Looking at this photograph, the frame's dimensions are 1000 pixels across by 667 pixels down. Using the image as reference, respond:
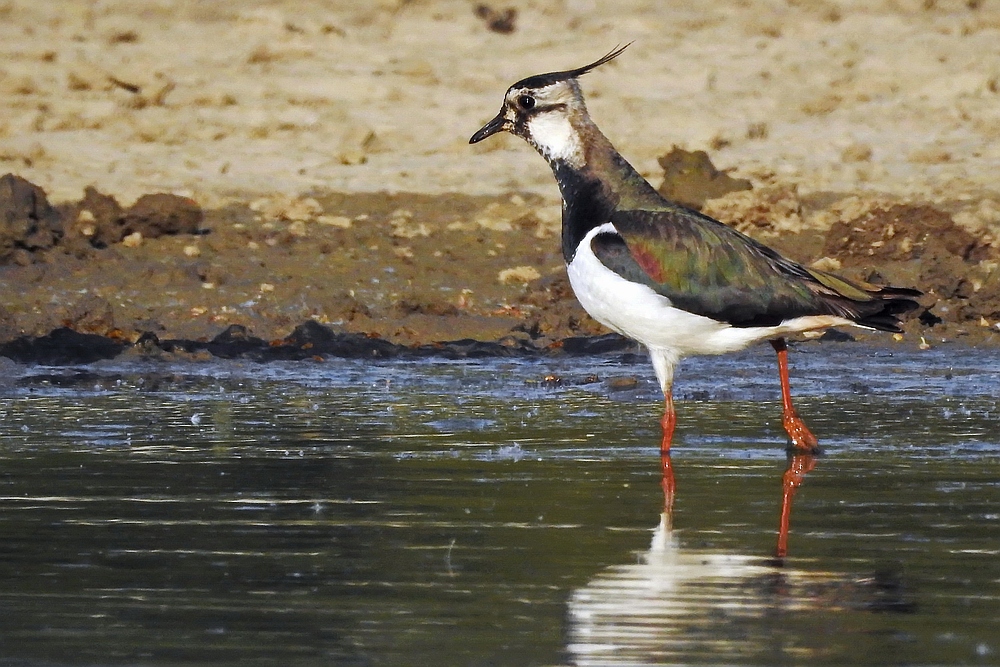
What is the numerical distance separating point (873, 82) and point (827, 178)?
2541 millimetres

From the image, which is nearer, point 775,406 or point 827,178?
point 775,406

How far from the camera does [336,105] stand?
1838 cm

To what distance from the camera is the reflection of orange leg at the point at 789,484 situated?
661 centimetres

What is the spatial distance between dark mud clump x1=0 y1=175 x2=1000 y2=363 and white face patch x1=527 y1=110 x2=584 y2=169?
2730 millimetres

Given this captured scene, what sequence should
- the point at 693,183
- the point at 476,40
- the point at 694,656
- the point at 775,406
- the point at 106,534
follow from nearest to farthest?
1. the point at 694,656
2. the point at 106,534
3. the point at 775,406
4. the point at 693,183
5. the point at 476,40

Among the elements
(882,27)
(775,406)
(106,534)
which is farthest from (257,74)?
(106,534)

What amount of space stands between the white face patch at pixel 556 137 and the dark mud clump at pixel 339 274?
8.96 ft

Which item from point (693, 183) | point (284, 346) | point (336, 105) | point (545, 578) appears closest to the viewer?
point (545, 578)

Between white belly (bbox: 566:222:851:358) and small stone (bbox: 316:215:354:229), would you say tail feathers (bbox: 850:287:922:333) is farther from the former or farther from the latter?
small stone (bbox: 316:215:354:229)

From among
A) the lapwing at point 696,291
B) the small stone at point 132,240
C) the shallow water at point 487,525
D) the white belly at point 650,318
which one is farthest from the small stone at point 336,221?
the white belly at point 650,318

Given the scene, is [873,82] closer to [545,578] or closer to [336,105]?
[336,105]

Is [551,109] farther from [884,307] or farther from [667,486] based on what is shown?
[667,486]

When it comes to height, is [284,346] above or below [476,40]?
below

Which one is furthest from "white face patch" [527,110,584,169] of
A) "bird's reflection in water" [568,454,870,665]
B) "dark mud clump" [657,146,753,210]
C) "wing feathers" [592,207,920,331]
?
"dark mud clump" [657,146,753,210]
